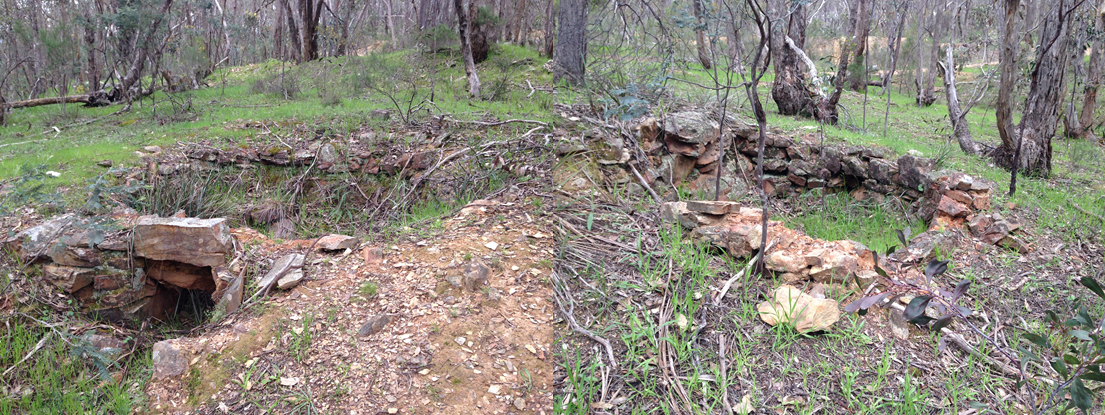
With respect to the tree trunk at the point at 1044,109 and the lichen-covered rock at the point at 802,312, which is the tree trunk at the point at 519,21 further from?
the lichen-covered rock at the point at 802,312

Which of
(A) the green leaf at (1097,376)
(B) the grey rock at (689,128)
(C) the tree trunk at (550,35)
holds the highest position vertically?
(C) the tree trunk at (550,35)

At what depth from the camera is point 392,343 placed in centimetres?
281

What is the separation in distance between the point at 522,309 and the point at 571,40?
5.63 m

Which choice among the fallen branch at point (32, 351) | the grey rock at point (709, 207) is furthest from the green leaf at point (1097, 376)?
the fallen branch at point (32, 351)

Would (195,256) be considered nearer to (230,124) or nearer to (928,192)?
(230,124)

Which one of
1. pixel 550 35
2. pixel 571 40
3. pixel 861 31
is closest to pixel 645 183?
pixel 571 40

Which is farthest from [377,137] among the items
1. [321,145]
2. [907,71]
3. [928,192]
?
[907,71]

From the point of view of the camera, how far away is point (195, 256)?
364cm

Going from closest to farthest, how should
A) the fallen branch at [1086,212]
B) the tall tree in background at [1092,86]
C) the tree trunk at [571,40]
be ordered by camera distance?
the fallen branch at [1086,212] < the tree trunk at [571,40] < the tall tree in background at [1092,86]

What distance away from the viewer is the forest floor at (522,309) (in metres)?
2.55

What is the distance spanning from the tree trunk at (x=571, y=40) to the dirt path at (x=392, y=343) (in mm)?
4607

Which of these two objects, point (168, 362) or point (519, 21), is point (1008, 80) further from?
point (519, 21)

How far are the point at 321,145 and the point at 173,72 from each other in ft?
23.3

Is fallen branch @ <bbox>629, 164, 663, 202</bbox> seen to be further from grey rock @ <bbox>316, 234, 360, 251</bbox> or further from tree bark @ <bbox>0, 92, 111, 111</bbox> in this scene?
tree bark @ <bbox>0, 92, 111, 111</bbox>
